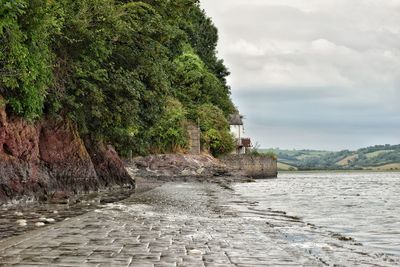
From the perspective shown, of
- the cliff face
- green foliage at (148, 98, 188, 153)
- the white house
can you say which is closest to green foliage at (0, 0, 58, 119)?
Result: the cliff face

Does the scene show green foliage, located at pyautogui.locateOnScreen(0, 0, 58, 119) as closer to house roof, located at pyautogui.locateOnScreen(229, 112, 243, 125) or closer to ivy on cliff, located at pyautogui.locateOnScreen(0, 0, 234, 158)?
ivy on cliff, located at pyautogui.locateOnScreen(0, 0, 234, 158)

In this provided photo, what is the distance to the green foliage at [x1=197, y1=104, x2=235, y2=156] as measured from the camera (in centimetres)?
6906

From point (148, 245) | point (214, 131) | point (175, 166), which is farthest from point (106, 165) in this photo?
point (214, 131)

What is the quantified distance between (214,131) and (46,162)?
160 feet

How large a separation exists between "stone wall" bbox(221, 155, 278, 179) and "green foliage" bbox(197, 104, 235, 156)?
2279mm

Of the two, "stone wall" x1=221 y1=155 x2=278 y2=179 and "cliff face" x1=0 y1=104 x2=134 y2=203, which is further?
"stone wall" x1=221 y1=155 x2=278 y2=179

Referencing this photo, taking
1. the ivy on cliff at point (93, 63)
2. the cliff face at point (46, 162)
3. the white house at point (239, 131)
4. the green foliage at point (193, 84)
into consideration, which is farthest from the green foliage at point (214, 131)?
the cliff face at point (46, 162)

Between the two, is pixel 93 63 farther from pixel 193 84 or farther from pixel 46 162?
pixel 193 84

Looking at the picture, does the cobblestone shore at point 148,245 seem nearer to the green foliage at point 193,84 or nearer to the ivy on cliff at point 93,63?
the ivy on cliff at point 93,63

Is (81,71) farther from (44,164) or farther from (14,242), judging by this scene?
(14,242)

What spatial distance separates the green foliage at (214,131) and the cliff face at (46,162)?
38.9 m

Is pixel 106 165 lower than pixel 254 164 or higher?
lower

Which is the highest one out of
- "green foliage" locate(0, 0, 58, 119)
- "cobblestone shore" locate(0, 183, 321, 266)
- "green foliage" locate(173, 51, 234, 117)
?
"green foliage" locate(173, 51, 234, 117)

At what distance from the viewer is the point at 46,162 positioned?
71.7 feet
